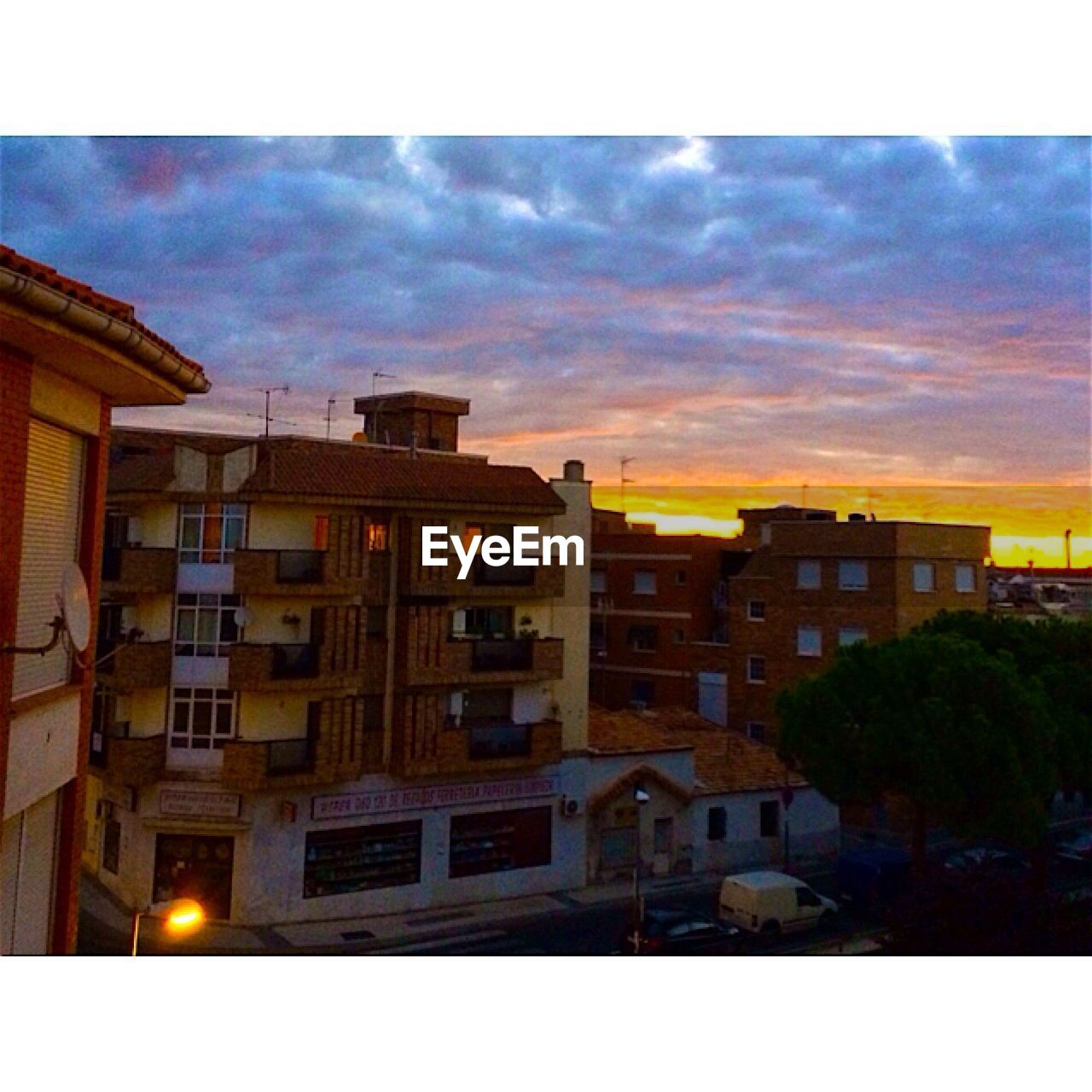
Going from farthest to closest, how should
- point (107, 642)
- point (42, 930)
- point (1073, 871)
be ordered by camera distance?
point (1073, 871) < point (107, 642) < point (42, 930)

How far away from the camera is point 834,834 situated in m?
5.91

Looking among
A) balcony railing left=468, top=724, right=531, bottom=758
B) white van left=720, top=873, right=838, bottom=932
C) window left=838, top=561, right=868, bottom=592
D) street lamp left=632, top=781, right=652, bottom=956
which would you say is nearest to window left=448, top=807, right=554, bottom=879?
balcony railing left=468, top=724, right=531, bottom=758

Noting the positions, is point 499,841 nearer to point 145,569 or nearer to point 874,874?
point 874,874

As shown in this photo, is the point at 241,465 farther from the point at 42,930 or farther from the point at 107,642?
the point at 42,930

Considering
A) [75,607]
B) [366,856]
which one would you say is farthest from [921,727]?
[75,607]

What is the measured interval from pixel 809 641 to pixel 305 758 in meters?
3.21

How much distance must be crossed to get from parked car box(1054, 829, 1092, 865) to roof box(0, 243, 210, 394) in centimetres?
564

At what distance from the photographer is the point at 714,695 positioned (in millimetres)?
6281

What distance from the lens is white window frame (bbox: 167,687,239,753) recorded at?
212 inches

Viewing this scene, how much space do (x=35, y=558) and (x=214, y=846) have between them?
2.15 m

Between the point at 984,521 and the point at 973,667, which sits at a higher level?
the point at 984,521

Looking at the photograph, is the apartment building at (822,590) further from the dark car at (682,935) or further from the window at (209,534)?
the window at (209,534)
